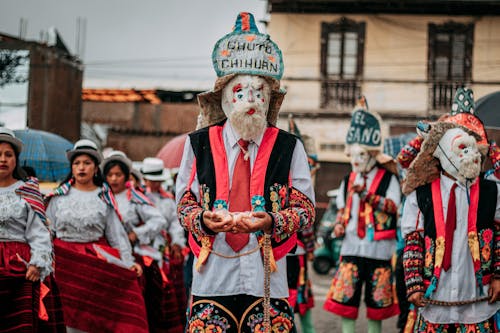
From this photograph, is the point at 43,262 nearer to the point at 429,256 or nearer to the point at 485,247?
the point at 429,256

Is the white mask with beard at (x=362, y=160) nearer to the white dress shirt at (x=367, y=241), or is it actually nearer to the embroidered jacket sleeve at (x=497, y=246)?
the white dress shirt at (x=367, y=241)

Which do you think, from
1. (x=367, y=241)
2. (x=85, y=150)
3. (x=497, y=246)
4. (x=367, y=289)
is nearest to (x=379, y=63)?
(x=367, y=241)

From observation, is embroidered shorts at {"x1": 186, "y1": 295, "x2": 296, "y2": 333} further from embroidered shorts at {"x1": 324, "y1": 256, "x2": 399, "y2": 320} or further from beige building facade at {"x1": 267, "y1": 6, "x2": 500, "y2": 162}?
beige building facade at {"x1": 267, "y1": 6, "x2": 500, "y2": 162}

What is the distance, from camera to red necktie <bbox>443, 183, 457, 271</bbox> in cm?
545

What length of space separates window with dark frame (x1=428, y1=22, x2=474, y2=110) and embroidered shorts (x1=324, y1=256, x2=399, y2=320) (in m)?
16.6

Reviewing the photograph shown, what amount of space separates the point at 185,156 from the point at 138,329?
11.0ft

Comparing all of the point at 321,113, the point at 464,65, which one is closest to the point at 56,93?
the point at 321,113

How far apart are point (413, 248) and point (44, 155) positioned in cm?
551

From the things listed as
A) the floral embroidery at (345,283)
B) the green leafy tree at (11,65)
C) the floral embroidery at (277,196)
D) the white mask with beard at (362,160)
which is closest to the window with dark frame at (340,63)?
the green leafy tree at (11,65)

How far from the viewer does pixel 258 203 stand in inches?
173

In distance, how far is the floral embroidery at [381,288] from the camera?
805cm

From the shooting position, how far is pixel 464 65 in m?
23.9

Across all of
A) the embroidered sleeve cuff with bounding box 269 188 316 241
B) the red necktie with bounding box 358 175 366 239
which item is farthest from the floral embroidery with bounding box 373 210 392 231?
the embroidered sleeve cuff with bounding box 269 188 316 241

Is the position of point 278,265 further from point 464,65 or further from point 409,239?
point 464,65
